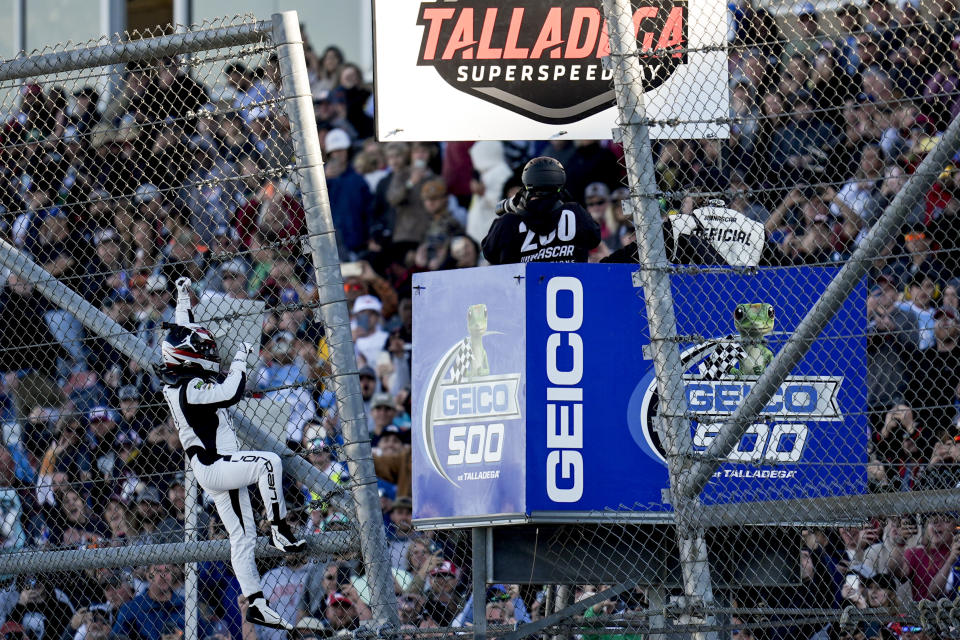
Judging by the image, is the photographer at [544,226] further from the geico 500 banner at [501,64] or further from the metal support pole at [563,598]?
the metal support pole at [563,598]

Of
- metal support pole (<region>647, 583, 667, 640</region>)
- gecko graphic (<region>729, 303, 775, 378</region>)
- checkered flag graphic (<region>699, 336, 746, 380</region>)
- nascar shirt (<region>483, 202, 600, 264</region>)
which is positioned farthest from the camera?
nascar shirt (<region>483, 202, 600, 264</region>)

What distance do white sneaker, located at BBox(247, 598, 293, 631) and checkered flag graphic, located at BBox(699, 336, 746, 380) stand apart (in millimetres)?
1959

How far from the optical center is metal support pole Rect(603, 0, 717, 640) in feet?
20.0

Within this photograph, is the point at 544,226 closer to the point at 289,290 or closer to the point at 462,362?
the point at 462,362

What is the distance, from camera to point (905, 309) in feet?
24.7

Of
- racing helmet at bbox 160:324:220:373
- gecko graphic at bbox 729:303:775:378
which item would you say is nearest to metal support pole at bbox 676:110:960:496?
gecko graphic at bbox 729:303:775:378

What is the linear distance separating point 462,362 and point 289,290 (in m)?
1.25

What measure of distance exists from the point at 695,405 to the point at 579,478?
0.54 metres

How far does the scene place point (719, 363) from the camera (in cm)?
639

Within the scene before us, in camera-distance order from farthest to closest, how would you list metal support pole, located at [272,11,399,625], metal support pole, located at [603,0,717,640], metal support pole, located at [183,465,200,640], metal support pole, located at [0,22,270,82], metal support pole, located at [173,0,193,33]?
metal support pole, located at [173,0,193,33]
metal support pole, located at [183,465,200,640]
metal support pole, located at [0,22,270,82]
metal support pole, located at [272,11,399,625]
metal support pole, located at [603,0,717,640]

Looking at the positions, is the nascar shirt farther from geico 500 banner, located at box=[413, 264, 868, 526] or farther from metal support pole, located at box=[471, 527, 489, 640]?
metal support pole, located at box=[471, 527, 489, 640]

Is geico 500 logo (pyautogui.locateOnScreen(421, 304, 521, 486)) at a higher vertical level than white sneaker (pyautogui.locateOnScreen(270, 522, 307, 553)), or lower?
higher

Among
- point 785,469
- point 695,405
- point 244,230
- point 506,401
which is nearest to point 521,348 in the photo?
point 506,401

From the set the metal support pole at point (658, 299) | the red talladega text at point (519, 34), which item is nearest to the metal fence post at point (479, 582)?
the metal support pole at point (658, 299)
